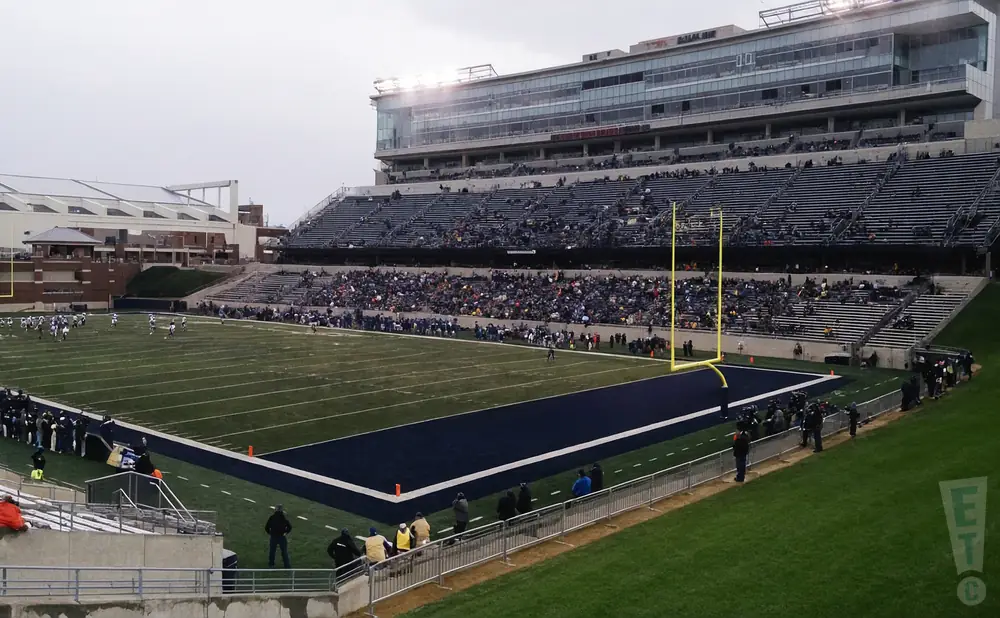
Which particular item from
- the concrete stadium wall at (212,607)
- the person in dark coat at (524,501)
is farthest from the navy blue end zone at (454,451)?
the concrete stadium wall at (212,607)

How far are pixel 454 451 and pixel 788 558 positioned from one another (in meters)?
9.00

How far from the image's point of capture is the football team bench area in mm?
16125

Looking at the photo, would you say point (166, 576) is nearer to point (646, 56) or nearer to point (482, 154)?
point (646, 56)

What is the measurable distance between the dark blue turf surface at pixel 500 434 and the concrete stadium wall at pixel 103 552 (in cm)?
549

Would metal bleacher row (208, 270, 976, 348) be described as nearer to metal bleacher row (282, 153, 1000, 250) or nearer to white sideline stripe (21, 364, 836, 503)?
metal bleacher row (282, 153, 1000, 250)

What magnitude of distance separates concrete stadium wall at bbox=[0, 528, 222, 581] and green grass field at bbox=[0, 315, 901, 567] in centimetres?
154

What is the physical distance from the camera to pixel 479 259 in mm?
57281

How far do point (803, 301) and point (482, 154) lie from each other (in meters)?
40.2

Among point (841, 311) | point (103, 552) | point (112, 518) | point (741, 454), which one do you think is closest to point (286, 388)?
point (112, 518)

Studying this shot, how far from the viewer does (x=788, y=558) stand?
1045 cm

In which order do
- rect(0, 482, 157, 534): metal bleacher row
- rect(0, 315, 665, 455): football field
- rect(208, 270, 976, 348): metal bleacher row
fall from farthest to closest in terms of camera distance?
Result: 1. rect(208, 270, 976, 348): metal bleacher row
2. rect(0, 315, 665, 455): football field
3. rect(0, 482, 157, 534): metal bleacher row

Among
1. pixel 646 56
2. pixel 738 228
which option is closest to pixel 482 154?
pixel 646 56

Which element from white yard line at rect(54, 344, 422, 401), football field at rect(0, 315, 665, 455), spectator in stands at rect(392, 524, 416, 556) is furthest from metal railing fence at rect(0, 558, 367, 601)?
white yard line at rect(54, 344, 422, 401)

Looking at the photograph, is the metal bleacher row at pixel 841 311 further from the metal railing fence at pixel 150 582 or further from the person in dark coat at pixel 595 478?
the metal railing fence at pixel 150 582
